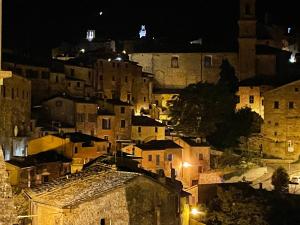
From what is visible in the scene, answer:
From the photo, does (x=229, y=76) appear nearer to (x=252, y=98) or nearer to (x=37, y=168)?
(x=252, y=98)

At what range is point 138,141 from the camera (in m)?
46.9

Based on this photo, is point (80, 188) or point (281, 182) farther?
point (281, 182)

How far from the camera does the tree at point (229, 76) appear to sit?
56.9m

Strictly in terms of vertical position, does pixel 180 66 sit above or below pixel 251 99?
above

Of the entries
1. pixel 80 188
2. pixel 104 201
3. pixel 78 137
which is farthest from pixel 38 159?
pixel 104 201

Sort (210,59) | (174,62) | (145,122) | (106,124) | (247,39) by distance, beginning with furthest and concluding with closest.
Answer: (174,62)
(210,59)
(247,39)
(145,122)
(106,124)

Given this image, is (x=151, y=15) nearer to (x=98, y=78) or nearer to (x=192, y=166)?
(x=98, y=78)

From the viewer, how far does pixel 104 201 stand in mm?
18766

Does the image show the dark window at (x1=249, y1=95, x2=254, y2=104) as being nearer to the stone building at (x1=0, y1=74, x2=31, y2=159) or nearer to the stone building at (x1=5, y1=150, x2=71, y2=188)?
the stone building at (x1=0, y1=74, x2=31, y2=159)

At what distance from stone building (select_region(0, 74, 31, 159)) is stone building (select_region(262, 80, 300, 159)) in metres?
19.2

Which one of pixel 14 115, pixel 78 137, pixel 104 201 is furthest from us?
pixel 78 137

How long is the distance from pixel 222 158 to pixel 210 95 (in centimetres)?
546

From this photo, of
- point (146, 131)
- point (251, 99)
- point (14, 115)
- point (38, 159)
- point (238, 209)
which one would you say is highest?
point (251, 99)

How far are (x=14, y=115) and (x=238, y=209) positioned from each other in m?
15.0
